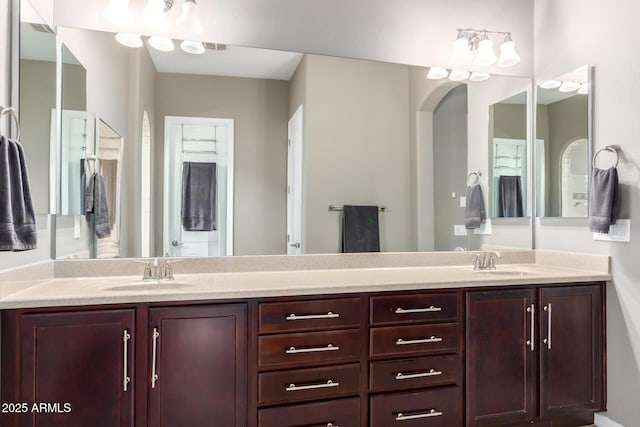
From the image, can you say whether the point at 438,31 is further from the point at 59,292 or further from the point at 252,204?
the point at 59,292

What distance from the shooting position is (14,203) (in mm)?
1433

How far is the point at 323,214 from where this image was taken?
241cm

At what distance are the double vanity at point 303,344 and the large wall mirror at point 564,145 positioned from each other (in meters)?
0.41

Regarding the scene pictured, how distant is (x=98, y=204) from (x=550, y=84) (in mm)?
2833

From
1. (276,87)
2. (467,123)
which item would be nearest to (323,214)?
(276,87)

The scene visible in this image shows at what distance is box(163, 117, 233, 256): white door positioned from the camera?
2197mm

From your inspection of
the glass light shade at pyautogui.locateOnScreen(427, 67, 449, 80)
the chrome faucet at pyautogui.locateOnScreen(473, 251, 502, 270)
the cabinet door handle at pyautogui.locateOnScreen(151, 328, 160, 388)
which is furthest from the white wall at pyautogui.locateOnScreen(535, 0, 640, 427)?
the cabinet door handle at pyautogui.locateOnScreen(151, 328, 160, 388)

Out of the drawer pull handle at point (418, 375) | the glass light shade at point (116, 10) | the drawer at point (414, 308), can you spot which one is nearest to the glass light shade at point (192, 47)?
the glass light shade at point (116, 10)

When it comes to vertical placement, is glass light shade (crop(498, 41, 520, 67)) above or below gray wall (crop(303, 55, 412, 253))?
above

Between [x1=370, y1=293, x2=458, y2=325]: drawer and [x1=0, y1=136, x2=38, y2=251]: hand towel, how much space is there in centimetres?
141

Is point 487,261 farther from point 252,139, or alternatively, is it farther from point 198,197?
point 198,197

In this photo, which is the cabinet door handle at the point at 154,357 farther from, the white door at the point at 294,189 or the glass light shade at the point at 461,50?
the glass light shade at the point at 461,50

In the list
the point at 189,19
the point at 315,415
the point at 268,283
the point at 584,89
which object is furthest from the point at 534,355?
the point at 189,19

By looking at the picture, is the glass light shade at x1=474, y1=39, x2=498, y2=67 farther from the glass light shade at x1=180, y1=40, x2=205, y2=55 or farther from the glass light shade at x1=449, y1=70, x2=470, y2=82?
the glass light shade at x1=180, y1=40, x2=205, y2=55
